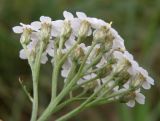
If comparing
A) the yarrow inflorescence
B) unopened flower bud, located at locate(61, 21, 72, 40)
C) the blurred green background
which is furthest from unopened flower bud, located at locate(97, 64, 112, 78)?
the blurred green background

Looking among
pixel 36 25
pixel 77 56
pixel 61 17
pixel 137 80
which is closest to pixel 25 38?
pixel 36 25

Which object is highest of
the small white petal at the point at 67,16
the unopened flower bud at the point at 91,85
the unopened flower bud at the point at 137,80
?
the small white petal at the point at 67,16

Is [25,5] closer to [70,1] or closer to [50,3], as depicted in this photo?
[50,3]

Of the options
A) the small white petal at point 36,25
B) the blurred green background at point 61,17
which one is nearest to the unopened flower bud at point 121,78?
the small white petal at point 36,25

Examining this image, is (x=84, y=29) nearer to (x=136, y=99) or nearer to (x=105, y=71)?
(x=105, y=71)

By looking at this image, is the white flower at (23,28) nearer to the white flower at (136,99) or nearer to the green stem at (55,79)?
the green stem at (55,79)

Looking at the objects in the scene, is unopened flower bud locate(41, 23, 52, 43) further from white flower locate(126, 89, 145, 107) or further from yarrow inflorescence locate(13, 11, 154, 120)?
white flower locate(126, 89, 145, 107)
